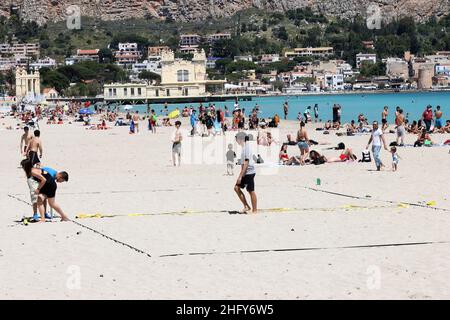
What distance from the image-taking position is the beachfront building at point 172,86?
141625 millimetres

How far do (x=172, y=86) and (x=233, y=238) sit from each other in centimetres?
13250

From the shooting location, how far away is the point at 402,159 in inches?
954

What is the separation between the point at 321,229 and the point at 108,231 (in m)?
2.65

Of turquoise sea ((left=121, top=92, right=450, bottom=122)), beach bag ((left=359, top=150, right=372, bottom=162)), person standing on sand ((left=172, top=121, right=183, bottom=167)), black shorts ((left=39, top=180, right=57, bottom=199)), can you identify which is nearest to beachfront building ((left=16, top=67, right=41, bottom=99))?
turquoise sea ((left=121, top=92, right=450, bottom=122))

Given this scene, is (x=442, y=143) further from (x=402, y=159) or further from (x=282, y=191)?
(x=282, y=191)

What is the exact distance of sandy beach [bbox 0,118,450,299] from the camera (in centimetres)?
1000

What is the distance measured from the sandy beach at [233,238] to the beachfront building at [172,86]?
120 m

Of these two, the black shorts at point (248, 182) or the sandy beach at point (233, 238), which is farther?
the black shorts at point (248, 182)

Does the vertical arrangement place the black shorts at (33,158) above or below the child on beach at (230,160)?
above

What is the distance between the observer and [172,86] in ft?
474

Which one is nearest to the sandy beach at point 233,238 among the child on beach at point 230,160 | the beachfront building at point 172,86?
the child on beach at point 230,160

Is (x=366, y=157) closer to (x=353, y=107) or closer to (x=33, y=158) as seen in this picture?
(x=33, y=158)

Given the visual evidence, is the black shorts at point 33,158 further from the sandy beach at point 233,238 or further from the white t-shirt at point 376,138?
the white t-shirt at point 376,138

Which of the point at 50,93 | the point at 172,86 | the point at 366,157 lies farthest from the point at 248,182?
the point at 50,93
